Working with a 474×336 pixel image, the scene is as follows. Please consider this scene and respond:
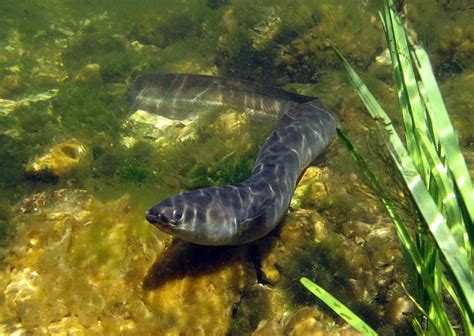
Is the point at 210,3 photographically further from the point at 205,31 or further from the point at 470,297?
the point at 470,297

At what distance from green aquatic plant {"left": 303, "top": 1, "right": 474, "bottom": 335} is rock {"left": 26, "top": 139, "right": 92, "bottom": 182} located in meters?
5.86

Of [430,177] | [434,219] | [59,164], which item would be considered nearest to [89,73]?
[59,164]

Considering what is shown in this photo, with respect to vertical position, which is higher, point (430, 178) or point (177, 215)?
point (430, 178)

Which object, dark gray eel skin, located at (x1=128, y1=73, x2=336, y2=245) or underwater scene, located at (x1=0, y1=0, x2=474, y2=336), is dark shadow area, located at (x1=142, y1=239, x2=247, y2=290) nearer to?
underwater scene, located at (x1=0, y1=0, x2=474, y2=336)

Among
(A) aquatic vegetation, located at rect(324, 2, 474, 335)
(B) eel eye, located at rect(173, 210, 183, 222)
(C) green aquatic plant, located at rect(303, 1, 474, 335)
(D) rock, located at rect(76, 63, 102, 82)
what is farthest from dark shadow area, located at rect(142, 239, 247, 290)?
(D) rock, located at rect(76, 63, 102, 82)

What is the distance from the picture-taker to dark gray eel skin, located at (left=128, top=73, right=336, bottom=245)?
4.43 m

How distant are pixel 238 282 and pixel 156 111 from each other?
641cm

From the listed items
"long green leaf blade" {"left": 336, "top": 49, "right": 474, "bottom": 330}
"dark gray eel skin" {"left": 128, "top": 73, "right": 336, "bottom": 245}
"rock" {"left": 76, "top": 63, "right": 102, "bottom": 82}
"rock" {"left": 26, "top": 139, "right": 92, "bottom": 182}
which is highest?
"long green leaf blade" {"left": 336, "top": 49, "right": 474, "bottom": 330}

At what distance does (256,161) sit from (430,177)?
3845mm

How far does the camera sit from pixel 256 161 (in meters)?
6.14

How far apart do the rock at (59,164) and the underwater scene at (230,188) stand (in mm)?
26

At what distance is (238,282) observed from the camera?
15.5ft

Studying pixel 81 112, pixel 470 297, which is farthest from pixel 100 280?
pixel 81 112

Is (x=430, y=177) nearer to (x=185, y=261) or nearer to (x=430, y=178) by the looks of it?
(x=430, y=178)
